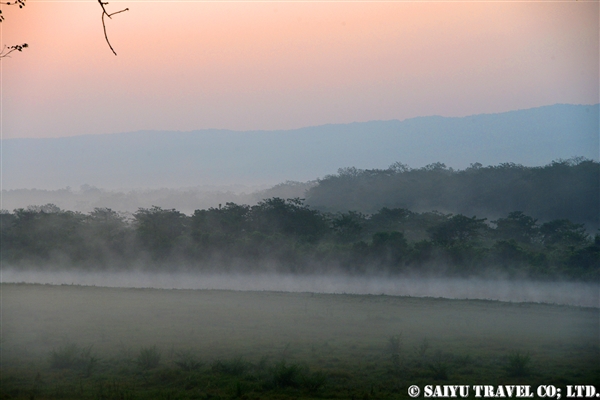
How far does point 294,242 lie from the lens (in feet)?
88.5

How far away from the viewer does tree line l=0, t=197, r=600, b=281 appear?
2273 centimetres

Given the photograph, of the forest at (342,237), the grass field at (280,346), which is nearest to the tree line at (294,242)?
the forest at (342,237)

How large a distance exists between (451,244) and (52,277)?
19.1m

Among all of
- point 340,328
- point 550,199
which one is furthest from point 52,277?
point 550,199

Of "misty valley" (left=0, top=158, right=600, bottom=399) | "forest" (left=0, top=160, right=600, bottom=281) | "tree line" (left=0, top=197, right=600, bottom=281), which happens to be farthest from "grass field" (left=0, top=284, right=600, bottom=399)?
"forest" (left=0, top=160, right=600, bottom=281)

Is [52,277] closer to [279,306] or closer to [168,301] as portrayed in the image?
[168,301]

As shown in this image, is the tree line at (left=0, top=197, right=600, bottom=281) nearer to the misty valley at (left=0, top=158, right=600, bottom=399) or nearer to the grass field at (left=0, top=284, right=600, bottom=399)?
the misty valley at (left=0, top=158, right=600, bottom=399)

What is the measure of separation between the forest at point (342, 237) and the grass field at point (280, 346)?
5.65 metres

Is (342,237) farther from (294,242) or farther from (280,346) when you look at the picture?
(280,346)

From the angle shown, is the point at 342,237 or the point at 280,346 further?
the point at 342,237

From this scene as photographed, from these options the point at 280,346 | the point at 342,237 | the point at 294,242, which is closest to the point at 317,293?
the point at 294,242

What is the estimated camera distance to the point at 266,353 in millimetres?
10750

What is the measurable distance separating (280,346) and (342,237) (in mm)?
17392

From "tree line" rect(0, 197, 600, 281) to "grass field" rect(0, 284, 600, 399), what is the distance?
551 cm
